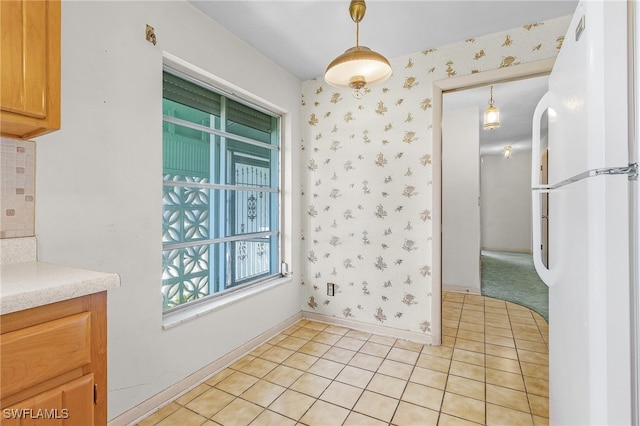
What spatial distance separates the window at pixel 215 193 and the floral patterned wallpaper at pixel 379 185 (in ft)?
1.43

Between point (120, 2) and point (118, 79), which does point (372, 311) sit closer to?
point (118, 79)

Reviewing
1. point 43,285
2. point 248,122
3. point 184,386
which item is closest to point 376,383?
point 184,386

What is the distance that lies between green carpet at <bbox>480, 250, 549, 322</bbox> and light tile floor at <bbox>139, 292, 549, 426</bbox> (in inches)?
37.9

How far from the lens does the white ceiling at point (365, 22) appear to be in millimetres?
1963

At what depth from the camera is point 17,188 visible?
122cm

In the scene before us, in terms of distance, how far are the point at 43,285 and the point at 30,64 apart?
0.75 meters

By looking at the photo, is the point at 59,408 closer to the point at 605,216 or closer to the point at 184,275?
the point at 184,275

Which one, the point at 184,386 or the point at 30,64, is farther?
the point at 184,386

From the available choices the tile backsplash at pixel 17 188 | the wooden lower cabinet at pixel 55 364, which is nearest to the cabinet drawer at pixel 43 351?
the wooden lower cabinet at pixel 55 364

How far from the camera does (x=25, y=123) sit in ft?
3.36

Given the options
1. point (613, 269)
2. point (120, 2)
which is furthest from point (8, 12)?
point (613, 269)

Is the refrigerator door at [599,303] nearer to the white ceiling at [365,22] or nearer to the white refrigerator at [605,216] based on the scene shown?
the white refrigerator at [605,216]

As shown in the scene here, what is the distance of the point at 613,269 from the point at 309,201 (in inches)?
98.9

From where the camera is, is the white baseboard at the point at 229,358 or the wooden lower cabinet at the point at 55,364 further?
the white baseboard at the point at 229,358
